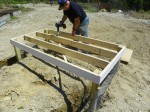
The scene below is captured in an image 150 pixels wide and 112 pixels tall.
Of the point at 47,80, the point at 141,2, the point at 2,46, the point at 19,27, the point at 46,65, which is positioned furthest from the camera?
the point at 141,2

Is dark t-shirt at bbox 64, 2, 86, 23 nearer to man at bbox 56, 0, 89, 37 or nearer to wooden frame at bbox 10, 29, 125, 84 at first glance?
man at bbox 56, 0, 89, 37

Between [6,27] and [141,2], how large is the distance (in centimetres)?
1287

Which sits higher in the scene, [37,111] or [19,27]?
[19,27]

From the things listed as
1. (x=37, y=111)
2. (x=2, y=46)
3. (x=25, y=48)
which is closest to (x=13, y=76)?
(x=25, y=48)

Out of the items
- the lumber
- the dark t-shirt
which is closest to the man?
the dark t-shirt

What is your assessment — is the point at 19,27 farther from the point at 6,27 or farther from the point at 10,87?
the point at 10,87

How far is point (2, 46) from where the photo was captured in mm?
6027

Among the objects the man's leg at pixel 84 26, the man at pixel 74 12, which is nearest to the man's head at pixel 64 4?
the man at pixel 74 12

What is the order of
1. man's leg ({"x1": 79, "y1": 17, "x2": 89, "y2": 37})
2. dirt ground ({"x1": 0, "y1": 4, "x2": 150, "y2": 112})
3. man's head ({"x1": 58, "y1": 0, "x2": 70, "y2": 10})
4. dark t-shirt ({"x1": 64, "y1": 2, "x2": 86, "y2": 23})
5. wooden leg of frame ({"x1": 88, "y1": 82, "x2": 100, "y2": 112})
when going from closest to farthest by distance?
wooden leg of frame ({"x1": 88, "y1": 82, "x2": 100, "y2": 112}) < dirt ground ({"x1": 0, "y1": 4, "x2": 150, "y2": 112}) < man's head ({"x1": 58, "y1": 0, "x2": 70, "y2": 10}) < dark t-shirt ({"x1": 64, "y1": 2, "x2": 86, "y2": 23}) < man's leg ({"x1": 79, "y1": 17, "x2": 89, "y2": 37})

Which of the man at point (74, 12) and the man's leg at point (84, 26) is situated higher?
the man at point (74, 12)

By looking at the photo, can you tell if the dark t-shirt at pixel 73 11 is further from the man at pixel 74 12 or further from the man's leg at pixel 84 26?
the man's leg at pixel 84 26

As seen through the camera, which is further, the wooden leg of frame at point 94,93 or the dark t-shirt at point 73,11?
the dark t-shirt at point 73,11

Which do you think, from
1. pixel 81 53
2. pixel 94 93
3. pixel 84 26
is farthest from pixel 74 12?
pixel 94 93

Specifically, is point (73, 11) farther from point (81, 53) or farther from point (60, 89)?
point (60, 89)
